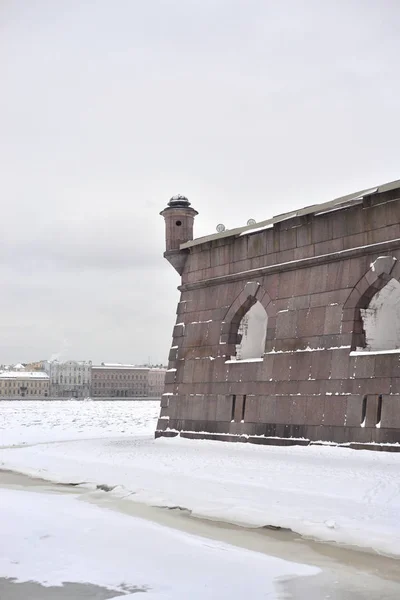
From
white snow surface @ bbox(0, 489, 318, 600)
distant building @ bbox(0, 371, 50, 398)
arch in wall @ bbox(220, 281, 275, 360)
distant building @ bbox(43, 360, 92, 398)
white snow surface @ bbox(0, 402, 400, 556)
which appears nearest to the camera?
white snow surface @ bbox(0, 489, 318, 600)

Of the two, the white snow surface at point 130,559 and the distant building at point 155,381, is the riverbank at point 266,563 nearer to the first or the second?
the white snow surface at point 130,559

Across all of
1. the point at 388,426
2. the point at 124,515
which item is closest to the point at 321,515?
the point at 124,515

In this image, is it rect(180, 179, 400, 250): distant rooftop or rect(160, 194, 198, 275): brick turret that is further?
rect(160, 194, 198, 275): brick turret

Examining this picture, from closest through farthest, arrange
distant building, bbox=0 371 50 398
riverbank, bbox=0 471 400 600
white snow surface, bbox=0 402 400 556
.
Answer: riverbank, bbox=0 471 400 600 < white snow surface, bbox=0 402 400 556 < distant building, bbox=0 371 50 398

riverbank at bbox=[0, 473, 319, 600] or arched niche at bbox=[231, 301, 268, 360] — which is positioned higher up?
arched niche at bbox=[231, 301, 268, 360]

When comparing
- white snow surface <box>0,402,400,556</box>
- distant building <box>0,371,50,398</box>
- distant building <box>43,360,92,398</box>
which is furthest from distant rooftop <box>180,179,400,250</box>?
distant building <box>43,360,92,398</box>

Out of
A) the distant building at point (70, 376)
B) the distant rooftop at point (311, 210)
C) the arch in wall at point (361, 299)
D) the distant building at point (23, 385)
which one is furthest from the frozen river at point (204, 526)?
the distant building at point (70, 376)

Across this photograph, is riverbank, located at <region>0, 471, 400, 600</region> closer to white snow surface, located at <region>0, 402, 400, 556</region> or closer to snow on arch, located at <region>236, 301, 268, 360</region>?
white snow surface, located at <region>0, 402, 400, 556</region>

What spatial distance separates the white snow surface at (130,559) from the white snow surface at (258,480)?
1166 mm

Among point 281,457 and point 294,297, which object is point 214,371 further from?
point 281,457

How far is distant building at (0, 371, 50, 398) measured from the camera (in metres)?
158

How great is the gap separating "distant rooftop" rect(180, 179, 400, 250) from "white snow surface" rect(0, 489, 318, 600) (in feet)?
24.4

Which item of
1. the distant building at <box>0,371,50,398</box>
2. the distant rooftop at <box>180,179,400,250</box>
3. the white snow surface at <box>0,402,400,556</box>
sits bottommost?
the white snow surface at <box>0,402,400,556</box>

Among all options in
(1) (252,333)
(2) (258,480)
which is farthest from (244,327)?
A: (2) (258,480)
